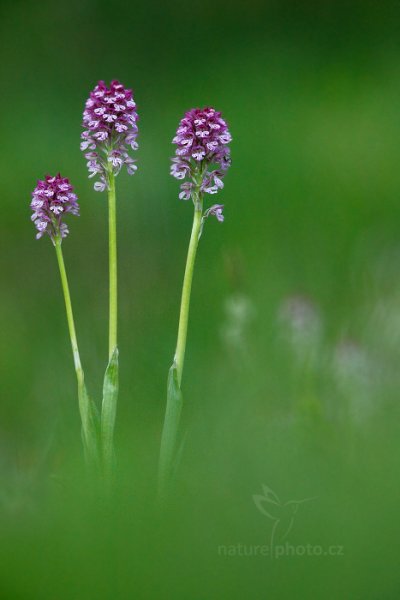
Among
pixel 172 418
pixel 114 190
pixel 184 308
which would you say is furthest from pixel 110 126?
pixel 172 418

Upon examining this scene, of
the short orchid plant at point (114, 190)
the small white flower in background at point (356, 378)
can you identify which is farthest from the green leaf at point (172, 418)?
the small white flower in background at point (356, 378)

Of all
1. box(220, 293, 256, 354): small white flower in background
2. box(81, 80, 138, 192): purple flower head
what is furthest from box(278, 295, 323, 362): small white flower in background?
box(81, 80, 138, 192): purple flower head

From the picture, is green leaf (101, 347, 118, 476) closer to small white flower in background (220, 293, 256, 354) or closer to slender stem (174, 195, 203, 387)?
slender stem (174, 195, 203, 387)

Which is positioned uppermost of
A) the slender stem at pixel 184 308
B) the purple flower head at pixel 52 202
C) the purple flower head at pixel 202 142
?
the purple flower head at pixel 202 142

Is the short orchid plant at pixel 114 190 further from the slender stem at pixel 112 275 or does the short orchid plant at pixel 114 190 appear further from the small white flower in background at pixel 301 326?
the small white flower in background at pixel 301 326

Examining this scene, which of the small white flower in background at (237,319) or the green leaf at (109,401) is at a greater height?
the small white flower in background at (237,319)

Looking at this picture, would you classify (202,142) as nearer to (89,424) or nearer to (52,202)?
(52,202)

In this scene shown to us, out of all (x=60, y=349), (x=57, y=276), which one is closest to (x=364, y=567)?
(x=60, y=349)
